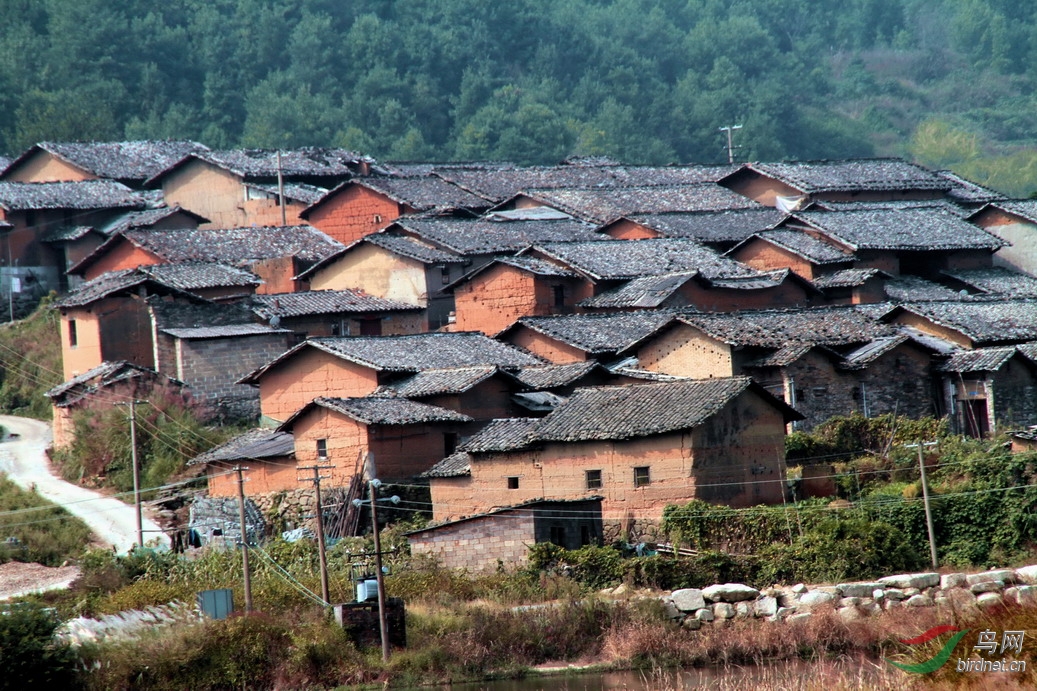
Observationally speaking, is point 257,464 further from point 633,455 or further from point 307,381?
point 633,455

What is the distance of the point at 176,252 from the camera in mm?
37656

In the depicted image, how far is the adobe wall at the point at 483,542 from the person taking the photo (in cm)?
2448

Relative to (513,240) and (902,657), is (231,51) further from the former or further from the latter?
(902,657)

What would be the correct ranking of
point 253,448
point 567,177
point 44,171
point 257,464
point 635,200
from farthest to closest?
point 567,177, point 44,171, point 635,200, point 253,448, point 257,464

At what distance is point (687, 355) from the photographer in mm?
30688

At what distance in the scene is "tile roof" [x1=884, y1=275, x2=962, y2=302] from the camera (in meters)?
36.7

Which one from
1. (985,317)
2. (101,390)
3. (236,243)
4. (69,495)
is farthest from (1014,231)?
(69,495)

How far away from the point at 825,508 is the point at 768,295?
37.4ft

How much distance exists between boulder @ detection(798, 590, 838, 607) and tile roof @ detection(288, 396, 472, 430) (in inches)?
297

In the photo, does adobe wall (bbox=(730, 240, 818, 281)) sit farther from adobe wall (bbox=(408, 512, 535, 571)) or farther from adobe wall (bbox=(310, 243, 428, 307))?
adobe wall (bbox=(408, 512, 535, 571))

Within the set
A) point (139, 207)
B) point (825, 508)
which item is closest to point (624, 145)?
point (139, 207)

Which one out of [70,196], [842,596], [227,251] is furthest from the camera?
[70,196]

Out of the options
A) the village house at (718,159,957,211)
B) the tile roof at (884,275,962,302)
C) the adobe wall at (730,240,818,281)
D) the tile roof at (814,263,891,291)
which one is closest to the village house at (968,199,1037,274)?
the village house at (718,159,957,211)

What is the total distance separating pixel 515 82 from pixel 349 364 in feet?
159
